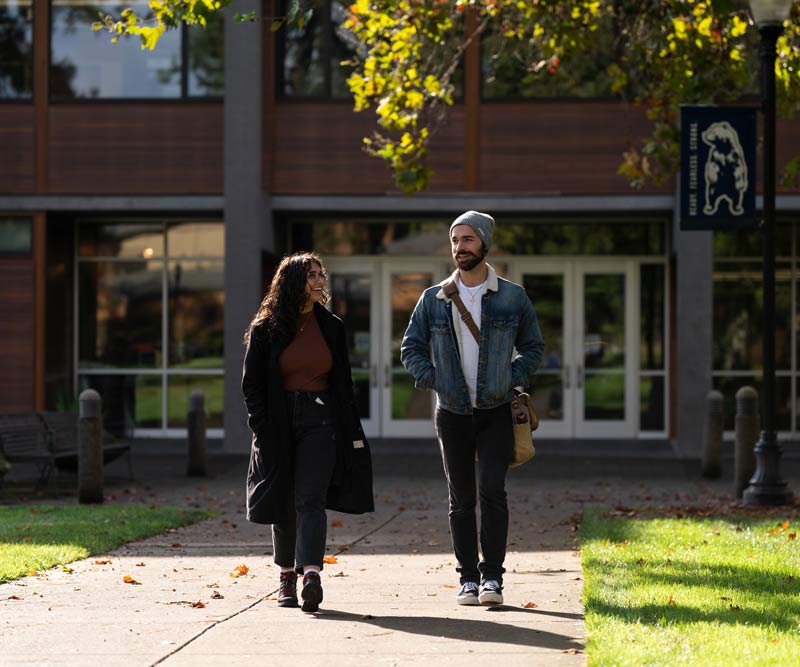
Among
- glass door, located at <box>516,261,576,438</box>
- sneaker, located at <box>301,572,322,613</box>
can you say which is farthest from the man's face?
glass door, located at <box>516,261,576,438</box>

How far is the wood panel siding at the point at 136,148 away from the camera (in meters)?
19.8

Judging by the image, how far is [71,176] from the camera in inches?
786

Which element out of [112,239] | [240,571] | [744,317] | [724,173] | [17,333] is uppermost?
[724,173]

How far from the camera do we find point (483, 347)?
7.38 meters

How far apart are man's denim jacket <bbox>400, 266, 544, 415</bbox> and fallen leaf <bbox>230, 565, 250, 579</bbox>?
1.93 metres

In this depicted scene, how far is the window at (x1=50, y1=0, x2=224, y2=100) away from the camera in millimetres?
19984

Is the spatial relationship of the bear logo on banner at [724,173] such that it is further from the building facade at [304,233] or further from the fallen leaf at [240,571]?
the fallen leaf at [240,571]

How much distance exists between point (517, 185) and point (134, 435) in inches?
268

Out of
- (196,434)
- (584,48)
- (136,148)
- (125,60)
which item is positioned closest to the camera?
(584,48)

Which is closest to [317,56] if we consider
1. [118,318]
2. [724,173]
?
[118,318]

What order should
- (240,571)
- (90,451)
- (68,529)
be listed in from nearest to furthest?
(240,571) < (68,529) < (90,451)

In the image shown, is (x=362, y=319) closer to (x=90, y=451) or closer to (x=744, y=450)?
(x=90, y=451)

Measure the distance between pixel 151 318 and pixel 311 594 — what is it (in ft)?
48.7

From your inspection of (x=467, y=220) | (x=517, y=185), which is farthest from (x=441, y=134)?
(x=467, y=220)
